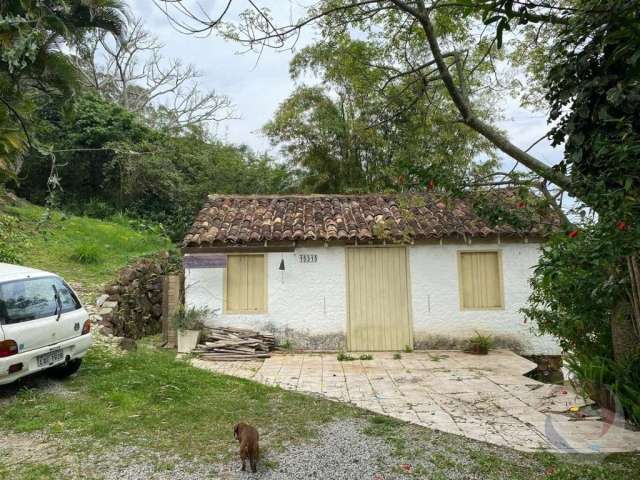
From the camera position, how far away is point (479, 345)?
9.20 m

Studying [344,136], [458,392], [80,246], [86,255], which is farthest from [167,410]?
[344,136]

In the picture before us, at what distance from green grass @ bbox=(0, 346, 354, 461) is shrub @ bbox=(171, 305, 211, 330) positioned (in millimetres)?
1969

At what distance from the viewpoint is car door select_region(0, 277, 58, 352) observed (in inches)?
209

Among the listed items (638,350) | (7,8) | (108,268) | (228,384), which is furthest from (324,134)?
(638,350)

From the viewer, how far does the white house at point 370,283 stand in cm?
950

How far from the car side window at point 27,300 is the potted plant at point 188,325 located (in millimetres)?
3215

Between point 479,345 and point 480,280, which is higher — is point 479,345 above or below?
below

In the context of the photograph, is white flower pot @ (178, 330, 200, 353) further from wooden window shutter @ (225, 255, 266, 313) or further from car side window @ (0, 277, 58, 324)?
car side window @ (0, 277, 58, 324)

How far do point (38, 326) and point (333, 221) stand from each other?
248 inches

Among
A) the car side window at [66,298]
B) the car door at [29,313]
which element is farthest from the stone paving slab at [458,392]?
the car door at [29,313]

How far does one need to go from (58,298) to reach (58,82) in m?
5.50

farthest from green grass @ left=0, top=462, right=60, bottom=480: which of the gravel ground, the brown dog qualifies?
the brown dog

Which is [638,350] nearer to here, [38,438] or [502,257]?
[502,257]

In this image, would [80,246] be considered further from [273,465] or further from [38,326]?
[273,465]
